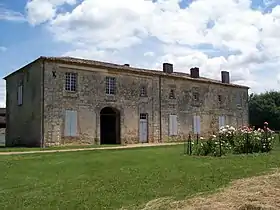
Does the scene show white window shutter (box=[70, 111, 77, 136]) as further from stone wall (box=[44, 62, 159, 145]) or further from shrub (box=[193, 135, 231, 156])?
shrub (box=[193, 135, 231, 156])

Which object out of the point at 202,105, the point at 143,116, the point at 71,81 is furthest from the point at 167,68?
the point at 71,81

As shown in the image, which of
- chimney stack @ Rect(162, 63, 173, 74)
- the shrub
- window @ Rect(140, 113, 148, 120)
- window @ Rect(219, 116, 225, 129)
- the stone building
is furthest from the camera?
window @ Rect(219, 116, 225, 129)

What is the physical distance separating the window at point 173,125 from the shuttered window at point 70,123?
373 inches

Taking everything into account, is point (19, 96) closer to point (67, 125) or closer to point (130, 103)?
point (67, 125)

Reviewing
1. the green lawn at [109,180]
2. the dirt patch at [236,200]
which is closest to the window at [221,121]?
the green lawn at [109,180]

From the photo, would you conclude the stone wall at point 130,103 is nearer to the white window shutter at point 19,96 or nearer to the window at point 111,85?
the window at point 111,85

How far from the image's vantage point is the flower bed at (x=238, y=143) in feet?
51.5

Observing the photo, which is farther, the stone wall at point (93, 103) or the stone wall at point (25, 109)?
the stone wall at point (25, 109)

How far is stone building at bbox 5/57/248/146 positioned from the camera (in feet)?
86.3

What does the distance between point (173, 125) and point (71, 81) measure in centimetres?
1061

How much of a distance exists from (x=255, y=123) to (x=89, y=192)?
4678 cm

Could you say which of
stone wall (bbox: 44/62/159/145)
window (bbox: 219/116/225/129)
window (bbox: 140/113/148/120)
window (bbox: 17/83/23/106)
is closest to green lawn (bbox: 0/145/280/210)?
stone wall (bbox: 44/62/159/145)

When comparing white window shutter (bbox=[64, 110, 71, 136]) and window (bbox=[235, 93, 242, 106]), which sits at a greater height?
window (bbox=[235, 93, 242, 106])

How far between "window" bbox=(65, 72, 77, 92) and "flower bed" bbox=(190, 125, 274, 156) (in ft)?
42.8
